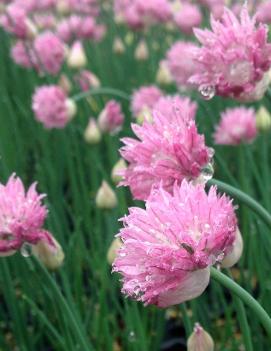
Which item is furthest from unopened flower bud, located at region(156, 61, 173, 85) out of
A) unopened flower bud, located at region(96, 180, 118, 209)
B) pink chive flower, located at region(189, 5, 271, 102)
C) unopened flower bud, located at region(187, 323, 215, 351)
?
unopened flower bud, located at region(187, 323, 215, 351)

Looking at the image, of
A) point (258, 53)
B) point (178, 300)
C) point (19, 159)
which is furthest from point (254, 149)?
point (178, 300)

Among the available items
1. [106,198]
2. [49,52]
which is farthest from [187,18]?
[106,198]

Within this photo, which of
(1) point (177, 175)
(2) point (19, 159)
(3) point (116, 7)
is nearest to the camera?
(1) point (177, 175)

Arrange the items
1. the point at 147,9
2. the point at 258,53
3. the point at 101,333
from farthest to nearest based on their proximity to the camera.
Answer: the point at 147,9 < the point at 101,333 < the point at 258,53

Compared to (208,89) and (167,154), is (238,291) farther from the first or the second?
(208,89)

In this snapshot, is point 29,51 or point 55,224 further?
point 29,51

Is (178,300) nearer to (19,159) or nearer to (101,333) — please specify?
(101,333)

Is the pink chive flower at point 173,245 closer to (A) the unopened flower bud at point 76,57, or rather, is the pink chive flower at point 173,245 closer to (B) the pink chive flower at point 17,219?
(B) the pink chive flower at point 17,219

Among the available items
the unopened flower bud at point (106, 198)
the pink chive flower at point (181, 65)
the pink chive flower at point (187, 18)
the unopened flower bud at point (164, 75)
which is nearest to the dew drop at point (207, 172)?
the unopened flower bud at point (106, 198)
